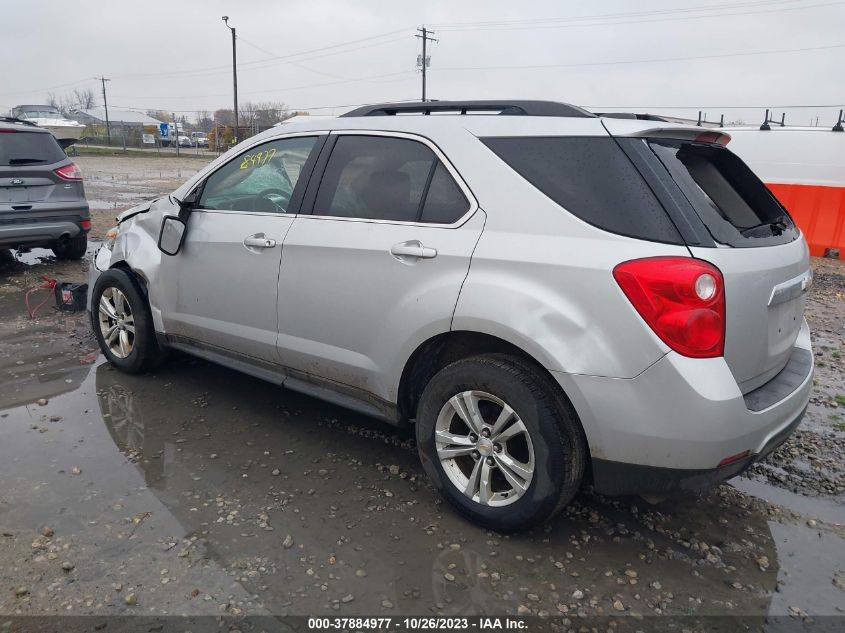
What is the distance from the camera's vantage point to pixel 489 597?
2547mm

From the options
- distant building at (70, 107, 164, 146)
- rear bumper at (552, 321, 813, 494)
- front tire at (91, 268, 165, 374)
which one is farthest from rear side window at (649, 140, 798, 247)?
distant building at (70, 107, 164, 146)

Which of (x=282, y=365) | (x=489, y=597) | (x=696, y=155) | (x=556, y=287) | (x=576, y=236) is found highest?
(x=696, y=155)

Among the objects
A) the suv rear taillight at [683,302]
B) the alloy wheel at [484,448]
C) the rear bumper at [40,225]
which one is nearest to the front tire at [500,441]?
the alloy wheel at [484,448]

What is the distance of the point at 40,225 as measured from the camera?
→ 298 inches

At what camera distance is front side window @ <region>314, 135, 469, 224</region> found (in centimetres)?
304

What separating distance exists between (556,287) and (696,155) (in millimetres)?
963

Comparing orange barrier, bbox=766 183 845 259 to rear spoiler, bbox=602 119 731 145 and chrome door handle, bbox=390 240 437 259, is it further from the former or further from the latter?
chrome door handle, bbox=390 240 437 259

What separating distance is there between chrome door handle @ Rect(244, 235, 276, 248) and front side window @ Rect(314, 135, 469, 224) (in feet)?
1.10

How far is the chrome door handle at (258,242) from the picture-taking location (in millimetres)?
3615

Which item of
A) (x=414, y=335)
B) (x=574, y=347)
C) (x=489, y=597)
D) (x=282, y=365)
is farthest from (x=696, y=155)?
(x=282, y=365)

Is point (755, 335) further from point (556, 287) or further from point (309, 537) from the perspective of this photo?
point (309, 537)

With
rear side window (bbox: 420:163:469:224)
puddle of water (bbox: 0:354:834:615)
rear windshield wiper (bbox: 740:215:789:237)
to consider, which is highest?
rear side window (bbox: 420:163:469:224)

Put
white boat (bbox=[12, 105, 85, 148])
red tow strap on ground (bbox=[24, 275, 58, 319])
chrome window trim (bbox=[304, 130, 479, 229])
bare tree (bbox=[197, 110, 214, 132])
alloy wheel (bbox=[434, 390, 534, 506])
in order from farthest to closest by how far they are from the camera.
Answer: bare tree (bbox=[197, 110, 214, 132]) → white boat (bbox=[12, 105, 85, 148]) → red tow strap on ground (bbox=[24, 275, 58, 319]) → chrome window trim (bbox=[304, 130, 479, 229]) → alloy wheel (bbox=[434, 390, 534, 506])

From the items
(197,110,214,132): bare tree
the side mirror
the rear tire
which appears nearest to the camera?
the side mirror
